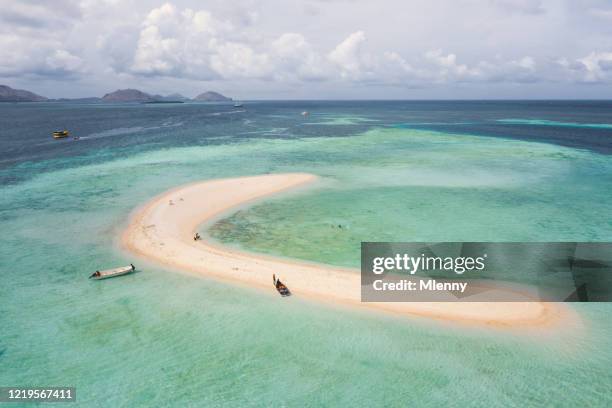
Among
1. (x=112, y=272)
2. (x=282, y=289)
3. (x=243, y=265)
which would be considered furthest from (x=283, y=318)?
(x=112, y=272)

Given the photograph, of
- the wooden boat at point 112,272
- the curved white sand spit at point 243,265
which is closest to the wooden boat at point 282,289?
the curved white sand spit at point 243,265

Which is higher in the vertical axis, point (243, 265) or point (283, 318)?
point (243, 265)

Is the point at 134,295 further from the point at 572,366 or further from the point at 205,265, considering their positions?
the point at 572,366

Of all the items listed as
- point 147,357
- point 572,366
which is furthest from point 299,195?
point 572,366

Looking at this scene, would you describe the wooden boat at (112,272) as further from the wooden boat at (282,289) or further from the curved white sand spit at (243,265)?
the wooden boat at (282,289)

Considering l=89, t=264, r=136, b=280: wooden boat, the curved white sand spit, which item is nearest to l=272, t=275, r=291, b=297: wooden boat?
the curved white sand spit

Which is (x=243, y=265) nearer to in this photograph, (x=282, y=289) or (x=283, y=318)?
(x=282, y=289)
